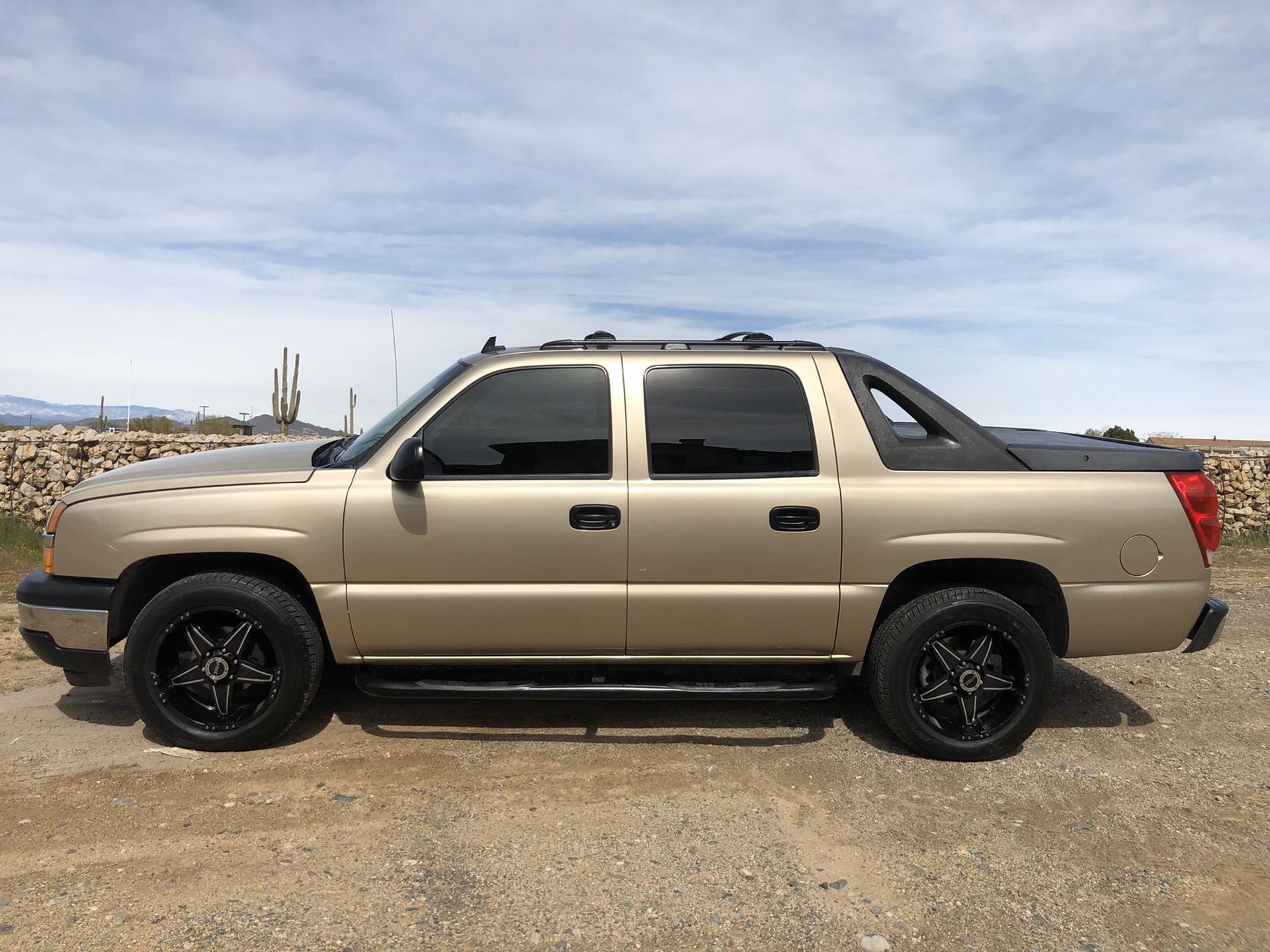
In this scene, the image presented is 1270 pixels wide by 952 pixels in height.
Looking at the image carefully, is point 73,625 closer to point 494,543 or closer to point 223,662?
point 223,662

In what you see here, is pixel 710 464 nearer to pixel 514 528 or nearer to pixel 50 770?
pixel 514 528

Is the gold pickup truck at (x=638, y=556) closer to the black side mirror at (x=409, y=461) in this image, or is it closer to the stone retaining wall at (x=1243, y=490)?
the black side mirror at (x=409, y=461)

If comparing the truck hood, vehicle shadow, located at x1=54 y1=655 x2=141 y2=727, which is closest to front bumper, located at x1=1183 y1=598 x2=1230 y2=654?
the truck hood

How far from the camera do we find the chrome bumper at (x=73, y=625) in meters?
3.98

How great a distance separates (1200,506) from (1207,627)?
570 millimetres

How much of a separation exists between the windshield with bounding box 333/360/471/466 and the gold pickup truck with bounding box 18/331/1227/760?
0.05 metres

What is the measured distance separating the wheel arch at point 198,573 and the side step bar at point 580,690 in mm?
455

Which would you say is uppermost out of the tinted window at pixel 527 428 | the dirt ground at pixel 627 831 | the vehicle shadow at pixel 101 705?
the tinted window at pixel 527 428

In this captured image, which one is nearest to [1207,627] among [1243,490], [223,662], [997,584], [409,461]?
[997,584]

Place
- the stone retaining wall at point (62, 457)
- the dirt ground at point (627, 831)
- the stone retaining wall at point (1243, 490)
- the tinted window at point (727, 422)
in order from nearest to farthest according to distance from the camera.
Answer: the dirt ground at point (627, 831) < the tinted window at point (727, 422) < the stone retaining wall at point (62, 457) < the stone retaining wall at point (1243, 490)

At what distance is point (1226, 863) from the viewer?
3240 mm

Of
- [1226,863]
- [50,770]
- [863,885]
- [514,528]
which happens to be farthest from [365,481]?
[1226,863]

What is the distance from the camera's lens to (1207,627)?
13.4 feet

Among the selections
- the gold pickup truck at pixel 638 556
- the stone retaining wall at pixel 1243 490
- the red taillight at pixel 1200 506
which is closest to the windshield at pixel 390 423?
the gold pickup truck at pixel 638 556
